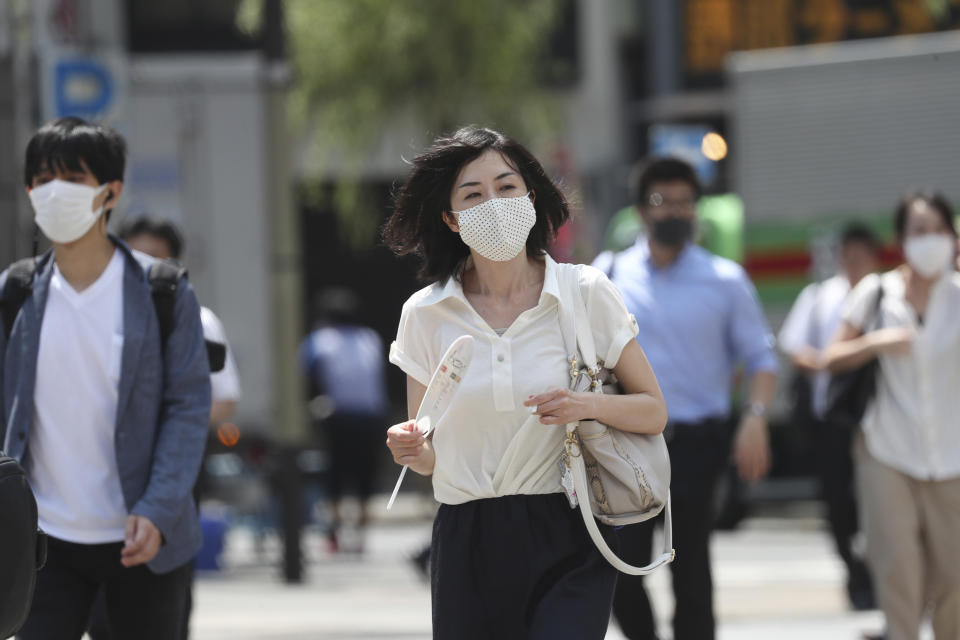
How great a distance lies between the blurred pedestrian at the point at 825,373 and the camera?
33.6 ft

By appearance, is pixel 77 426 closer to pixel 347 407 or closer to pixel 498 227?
pixel 498 227

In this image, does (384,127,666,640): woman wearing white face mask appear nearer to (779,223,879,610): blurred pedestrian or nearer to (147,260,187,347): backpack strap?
(147,260,187,347): backpack strap

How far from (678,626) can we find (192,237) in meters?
14.4

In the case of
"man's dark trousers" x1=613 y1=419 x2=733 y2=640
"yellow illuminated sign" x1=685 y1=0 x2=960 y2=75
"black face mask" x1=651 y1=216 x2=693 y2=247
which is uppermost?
"yellow illuminated sign" x1=685 y1=0 x2=960 y2=75

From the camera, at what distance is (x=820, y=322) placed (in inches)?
416

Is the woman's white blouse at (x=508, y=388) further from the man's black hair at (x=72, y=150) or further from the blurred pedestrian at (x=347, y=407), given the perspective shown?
the blurred pedestrian at (x=347, y=407)

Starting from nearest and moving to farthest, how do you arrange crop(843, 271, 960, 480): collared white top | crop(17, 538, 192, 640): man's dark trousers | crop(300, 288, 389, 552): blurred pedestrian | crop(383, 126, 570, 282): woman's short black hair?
crop(383, 126, 570, 282): woman's short black hair < crop(17, 538, 192, 640): man's dark trousers < crop(843, 271, 960, 480): collared white top < crop(300, 288, 389, 552): blurred pedestrian

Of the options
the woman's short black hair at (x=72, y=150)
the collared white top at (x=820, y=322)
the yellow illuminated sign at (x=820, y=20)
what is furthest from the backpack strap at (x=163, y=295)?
the yellow illuminated sign at (x=820, y=20)

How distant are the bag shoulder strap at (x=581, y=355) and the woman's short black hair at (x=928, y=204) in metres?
2.94

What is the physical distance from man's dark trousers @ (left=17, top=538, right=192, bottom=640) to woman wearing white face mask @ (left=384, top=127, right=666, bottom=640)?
0.84 m

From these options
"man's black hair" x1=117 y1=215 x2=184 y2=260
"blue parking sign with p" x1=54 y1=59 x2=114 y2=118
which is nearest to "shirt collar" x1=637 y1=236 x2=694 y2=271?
"man's black hair" x1=117 y1=215 x2=184 y2=260

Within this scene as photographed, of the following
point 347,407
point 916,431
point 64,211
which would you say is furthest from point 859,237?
point 64,211

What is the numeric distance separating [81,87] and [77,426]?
5.05 meters

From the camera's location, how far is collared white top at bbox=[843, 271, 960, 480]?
6914 mm
